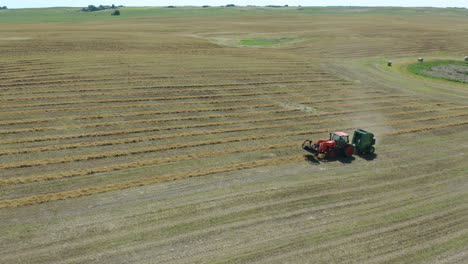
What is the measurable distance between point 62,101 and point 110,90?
4062mm

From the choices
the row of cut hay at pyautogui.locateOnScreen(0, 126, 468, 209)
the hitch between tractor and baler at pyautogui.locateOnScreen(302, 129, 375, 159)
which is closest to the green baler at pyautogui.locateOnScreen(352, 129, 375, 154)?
the hitch between tractor and baler at pyautogui.locateOnScreen(302, 129, 375, 159)

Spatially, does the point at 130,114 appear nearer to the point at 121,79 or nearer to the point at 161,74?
the point at 121,79

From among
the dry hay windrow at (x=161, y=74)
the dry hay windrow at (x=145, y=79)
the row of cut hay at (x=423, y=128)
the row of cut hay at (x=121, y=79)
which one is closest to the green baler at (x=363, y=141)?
the row of cut hay at (x=423, y=128)

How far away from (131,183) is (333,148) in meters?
10.5

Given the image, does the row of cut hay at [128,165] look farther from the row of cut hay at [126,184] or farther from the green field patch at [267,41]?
the green field patch at [267,41]

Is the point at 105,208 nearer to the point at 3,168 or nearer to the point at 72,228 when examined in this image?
the point at 72,228

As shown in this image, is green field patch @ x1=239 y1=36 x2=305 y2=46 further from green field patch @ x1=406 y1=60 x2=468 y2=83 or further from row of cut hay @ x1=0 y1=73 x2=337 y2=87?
A: row of cut hay @ x1=0 y1=73 x2=337 y2=87

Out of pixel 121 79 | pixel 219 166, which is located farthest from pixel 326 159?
pixel 121 79

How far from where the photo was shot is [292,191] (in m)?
17.1

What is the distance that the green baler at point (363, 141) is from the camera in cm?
2106

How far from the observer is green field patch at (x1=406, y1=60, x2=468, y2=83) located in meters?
44.6

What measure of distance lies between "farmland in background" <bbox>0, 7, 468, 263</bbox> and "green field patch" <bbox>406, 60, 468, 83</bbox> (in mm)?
3550

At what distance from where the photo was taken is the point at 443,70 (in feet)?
159

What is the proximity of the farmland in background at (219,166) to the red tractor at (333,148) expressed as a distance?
676mm
